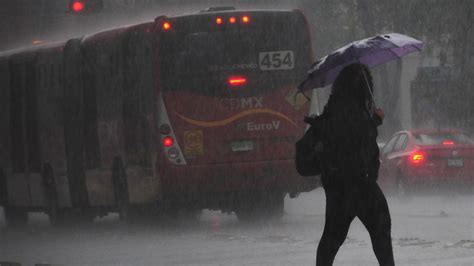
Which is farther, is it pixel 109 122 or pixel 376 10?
pixel 376 10

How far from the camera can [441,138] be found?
25.5 metres

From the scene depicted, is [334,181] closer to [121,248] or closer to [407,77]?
[121,248]

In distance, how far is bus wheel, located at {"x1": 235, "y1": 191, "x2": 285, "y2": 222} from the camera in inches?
808

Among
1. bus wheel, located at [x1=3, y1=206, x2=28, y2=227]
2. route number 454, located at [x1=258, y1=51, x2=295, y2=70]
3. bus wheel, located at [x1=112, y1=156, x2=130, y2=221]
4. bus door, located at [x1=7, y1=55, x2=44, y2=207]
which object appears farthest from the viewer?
bus wheel, located at [x1=3, y1=206, x2=28, y2=227]

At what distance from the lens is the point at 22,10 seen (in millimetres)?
34219

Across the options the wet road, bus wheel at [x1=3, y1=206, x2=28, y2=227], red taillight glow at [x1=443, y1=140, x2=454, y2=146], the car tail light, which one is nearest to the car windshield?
red taillight glow at [x1=443, y1=140, x2=454, y2=146]

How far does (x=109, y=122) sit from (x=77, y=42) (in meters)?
1.83

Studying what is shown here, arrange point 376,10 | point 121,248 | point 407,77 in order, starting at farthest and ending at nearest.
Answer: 1. point 407,77
2. point 376,10
3. point 121,248

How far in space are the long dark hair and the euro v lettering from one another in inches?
414

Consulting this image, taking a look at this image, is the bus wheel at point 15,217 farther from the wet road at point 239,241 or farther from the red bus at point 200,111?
the red bus at point 200,111

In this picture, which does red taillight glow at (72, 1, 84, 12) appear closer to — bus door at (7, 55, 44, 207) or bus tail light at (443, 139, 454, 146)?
bus door at (7, 55, 44, 207)

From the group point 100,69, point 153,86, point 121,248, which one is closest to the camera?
point 121,248

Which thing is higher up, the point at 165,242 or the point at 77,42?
the point at 77,42

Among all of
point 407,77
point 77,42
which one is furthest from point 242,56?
point 407,77
